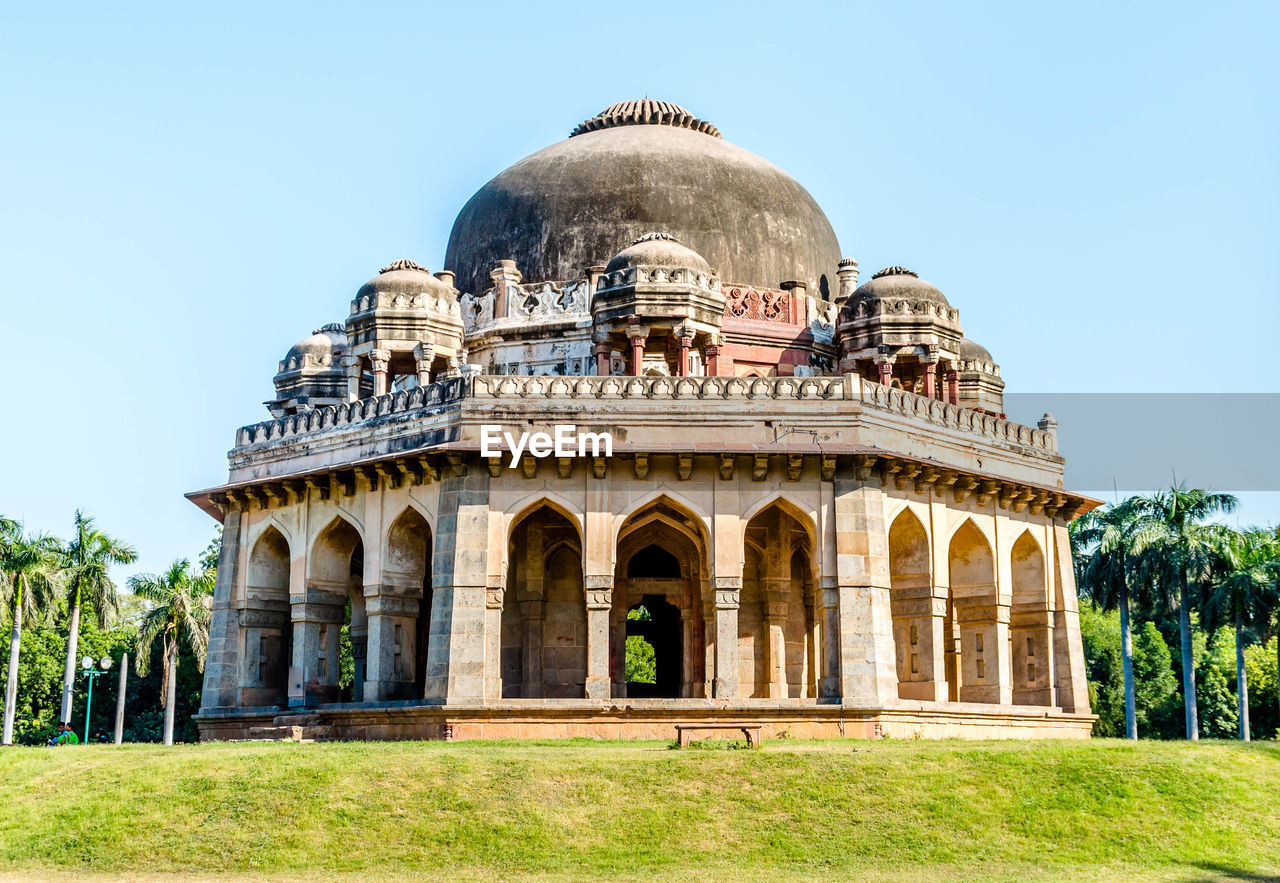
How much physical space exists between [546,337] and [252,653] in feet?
27.5

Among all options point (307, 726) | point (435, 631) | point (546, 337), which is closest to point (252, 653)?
point (307, 726)

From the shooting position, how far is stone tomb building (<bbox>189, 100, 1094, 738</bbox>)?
25719mm

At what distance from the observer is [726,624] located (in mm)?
25703

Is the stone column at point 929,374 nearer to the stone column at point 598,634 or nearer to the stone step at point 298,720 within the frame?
the stone column at point 598,634

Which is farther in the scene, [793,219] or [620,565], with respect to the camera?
[793,219]

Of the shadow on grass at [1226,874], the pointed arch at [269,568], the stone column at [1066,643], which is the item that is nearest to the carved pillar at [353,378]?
the pointed arch at [269,568]

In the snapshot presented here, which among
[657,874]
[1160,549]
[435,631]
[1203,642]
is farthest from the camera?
[1203,642]

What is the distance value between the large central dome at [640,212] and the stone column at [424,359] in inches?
170

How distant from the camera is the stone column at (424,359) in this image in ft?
94.4

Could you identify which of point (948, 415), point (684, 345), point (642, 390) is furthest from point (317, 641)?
point (948, 415)

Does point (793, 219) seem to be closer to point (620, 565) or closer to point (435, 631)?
point (620, 565)

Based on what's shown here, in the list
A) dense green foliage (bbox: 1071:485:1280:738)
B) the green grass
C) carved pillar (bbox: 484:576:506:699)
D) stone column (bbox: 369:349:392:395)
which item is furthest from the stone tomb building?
dense green foliage (bbox: 1071:485:1280:738)

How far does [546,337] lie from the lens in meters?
31.2

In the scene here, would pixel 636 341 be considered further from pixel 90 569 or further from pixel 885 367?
pixel 90 569
